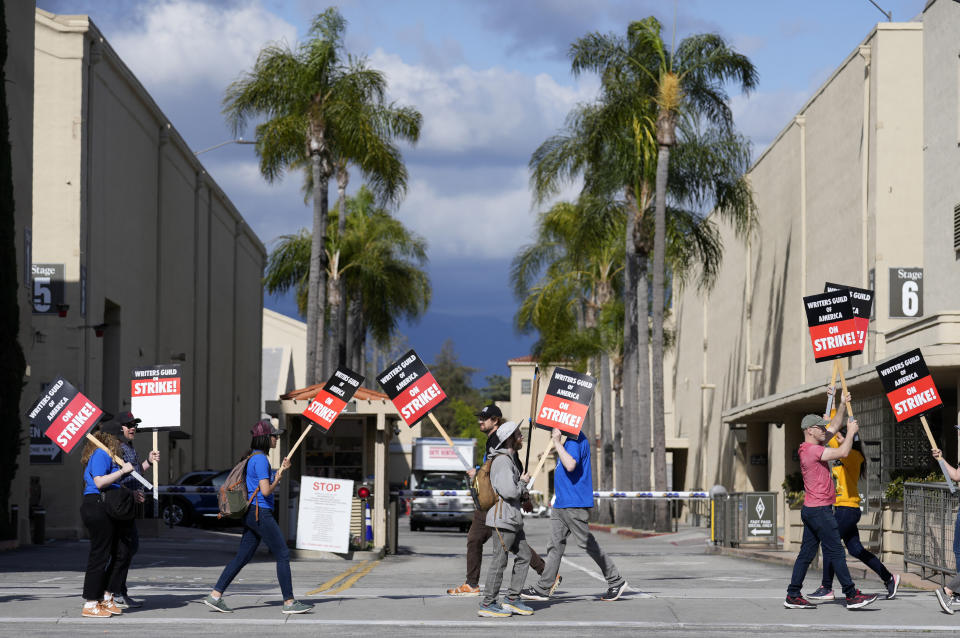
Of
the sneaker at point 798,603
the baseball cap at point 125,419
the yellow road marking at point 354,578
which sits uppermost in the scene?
the baseball cap at point 125,419

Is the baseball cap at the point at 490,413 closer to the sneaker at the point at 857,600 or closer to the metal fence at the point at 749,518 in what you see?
the sneaker at the point at 857,600

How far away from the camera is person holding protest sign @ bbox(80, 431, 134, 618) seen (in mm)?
12172

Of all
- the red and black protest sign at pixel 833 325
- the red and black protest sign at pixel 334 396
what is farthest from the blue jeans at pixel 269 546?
the red and black protest sign at pixel 833 325

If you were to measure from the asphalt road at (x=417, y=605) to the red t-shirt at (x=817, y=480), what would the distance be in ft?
3.45

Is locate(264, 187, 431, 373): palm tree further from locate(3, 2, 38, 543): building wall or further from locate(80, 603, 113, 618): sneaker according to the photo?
locate(80, 603, 113, 618): sneaker

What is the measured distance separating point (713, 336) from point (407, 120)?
70.2 feet

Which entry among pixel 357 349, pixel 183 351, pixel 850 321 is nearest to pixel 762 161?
pixel 357 349

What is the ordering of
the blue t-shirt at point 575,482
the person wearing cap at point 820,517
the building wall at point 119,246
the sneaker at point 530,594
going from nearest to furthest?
the person wearing cap at point 820,517 < the blue t-shirt at point 575,482 < the sneaker at point 530,594 < the building wall at point 119,246

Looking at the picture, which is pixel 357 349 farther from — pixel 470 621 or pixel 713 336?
pixel 470 621

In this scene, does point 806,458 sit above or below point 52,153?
below

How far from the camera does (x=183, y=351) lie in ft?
→ 157

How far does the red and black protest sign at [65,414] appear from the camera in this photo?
44.9 ft

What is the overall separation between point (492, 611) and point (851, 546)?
3764 millimetres

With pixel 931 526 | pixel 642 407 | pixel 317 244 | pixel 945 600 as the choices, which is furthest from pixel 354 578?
pixel 642 407
